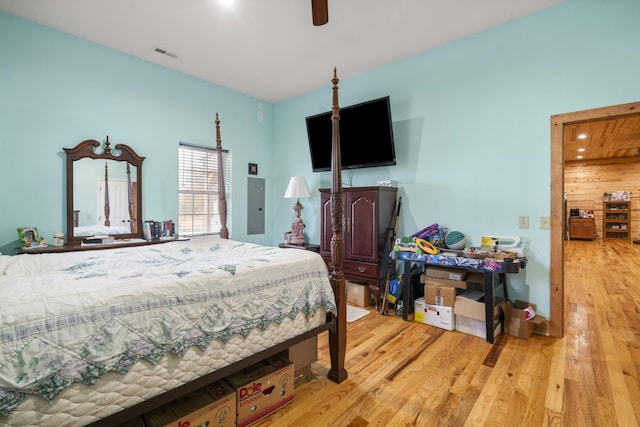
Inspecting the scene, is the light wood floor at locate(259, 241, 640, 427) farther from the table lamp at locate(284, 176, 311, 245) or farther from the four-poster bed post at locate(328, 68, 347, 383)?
the table lamp at locate(284, 176, 311, 245)

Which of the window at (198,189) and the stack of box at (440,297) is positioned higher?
the window at (198,189)

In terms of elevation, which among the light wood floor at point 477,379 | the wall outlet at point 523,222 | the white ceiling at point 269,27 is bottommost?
the light wood floor at point 477,379

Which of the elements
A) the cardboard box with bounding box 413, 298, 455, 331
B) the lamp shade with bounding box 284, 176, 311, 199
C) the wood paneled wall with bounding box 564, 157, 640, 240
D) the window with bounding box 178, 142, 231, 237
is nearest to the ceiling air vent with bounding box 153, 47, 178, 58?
the window with bounding box 178, 142, 231, 237

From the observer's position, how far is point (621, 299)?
3.71 metres

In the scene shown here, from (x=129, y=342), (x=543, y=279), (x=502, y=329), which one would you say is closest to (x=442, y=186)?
(x=543, y=279)

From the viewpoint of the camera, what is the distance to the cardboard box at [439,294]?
9.70ft

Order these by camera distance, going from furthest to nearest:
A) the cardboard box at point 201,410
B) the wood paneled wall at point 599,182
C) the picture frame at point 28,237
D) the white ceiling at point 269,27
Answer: the wood paneled wall at point 599,182 → the picture frame at point 28,237 → the white ceiling at point 269,27 → the cardboard box at point 201,410

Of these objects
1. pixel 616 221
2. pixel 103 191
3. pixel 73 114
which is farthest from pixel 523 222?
pixel 616 221

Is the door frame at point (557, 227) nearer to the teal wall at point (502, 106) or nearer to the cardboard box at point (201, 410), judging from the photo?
the teal wall at point (502, 106)

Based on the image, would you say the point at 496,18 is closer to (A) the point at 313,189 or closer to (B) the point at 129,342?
(A) the point at 313,189

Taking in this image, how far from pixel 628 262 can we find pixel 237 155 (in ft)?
24.2

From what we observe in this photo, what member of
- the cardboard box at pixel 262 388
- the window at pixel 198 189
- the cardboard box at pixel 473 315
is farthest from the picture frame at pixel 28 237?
the cardboard box at pixel 473 315

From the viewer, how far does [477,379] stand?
212 cm

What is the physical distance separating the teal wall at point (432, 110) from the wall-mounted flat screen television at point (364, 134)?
0.81 feet
